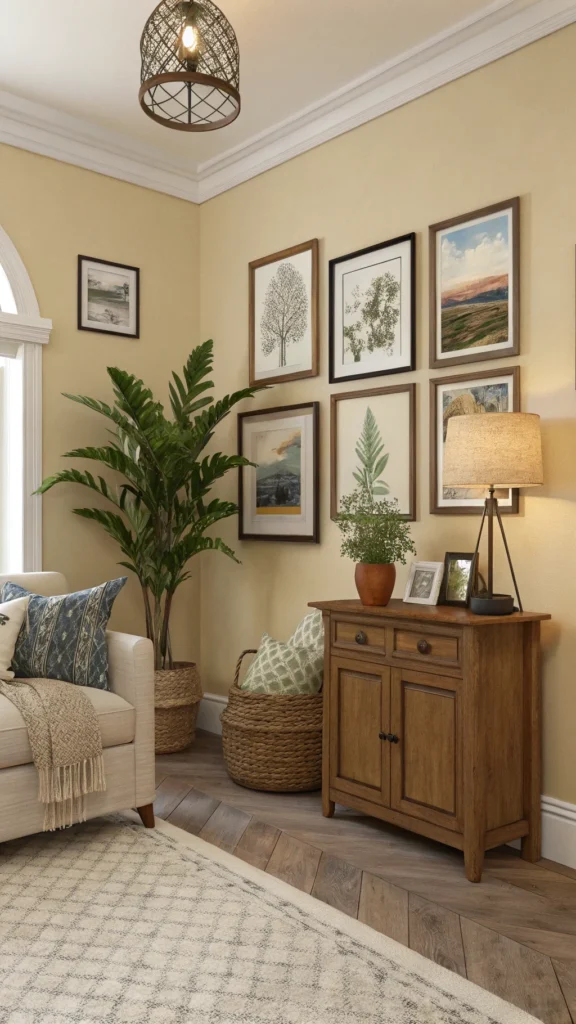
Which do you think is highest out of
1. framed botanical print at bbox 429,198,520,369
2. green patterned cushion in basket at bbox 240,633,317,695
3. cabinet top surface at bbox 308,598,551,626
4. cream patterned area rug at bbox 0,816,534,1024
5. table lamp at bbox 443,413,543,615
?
framed botanical print at bbox 429,198,520,369

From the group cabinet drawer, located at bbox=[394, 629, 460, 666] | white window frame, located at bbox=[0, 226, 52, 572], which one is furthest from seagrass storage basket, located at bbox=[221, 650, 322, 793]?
white window frame, located at bbox=[0, 226, 52, 572]

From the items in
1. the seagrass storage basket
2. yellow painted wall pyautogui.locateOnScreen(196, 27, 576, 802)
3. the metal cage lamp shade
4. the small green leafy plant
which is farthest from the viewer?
the seagrass storage basket

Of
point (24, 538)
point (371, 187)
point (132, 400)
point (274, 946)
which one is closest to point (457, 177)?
point (371, 187)

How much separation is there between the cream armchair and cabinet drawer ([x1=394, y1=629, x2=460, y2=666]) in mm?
899

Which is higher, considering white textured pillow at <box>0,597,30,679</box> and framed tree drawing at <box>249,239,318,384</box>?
framed tree drawing at <box>249,239,318,384</box>

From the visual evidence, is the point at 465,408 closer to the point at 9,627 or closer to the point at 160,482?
the point at 160,482

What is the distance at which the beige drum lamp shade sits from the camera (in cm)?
261

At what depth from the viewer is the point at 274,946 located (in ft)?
6.78

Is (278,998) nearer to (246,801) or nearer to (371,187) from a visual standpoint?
(246,801)

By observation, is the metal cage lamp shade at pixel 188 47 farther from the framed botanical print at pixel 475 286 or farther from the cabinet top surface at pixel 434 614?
the cabinet top surface at pixel 434 614

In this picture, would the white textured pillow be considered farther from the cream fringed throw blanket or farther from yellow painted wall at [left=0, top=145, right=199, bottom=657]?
yellow painted wall at [left=0, top=145, right=199, bottom=657]

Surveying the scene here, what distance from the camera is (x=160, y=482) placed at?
12.7ft

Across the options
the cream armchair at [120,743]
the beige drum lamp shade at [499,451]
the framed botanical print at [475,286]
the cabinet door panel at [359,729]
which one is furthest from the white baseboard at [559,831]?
the framed botanical print at [475,286]

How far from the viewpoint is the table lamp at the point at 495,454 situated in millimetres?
2611
